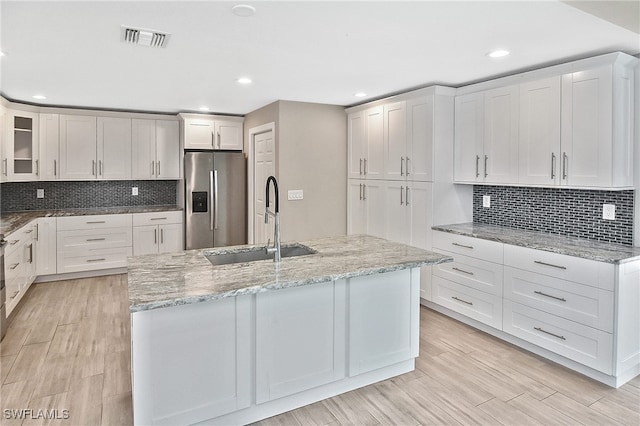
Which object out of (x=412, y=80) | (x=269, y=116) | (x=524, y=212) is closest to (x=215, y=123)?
(x=269, y=116)

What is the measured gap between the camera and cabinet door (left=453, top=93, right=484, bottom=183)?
3.85 meters

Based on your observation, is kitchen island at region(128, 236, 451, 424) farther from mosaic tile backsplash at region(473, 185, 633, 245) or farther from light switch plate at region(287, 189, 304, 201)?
light switch plate at region(287, 189, 304, 201)

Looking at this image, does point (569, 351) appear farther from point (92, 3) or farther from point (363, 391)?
point (92, 3)

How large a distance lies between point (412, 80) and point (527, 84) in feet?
3.17

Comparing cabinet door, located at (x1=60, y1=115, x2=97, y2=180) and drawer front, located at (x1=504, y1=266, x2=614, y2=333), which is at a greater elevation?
cabinet door, located at (x1=60, y1=115, x2=97, y2=180)

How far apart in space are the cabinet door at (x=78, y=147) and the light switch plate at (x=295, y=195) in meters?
2.75

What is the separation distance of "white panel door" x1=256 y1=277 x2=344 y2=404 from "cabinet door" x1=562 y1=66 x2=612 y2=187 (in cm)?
204

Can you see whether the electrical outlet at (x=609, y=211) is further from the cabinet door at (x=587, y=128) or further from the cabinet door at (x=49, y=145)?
the cabinet door at (x=49, y=145)

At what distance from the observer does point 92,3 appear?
2100 mm

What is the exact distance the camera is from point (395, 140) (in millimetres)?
4434

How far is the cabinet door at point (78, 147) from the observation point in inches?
208

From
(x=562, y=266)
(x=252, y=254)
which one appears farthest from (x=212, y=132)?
(x=562, y=266)

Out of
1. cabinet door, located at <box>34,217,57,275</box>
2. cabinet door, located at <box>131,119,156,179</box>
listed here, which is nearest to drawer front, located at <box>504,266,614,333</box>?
cabinet door, located at <box>131,119,156,179</box>

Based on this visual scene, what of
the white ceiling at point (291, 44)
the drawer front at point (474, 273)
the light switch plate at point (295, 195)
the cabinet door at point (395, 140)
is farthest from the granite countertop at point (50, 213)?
the drawer front at point (474, 273)
